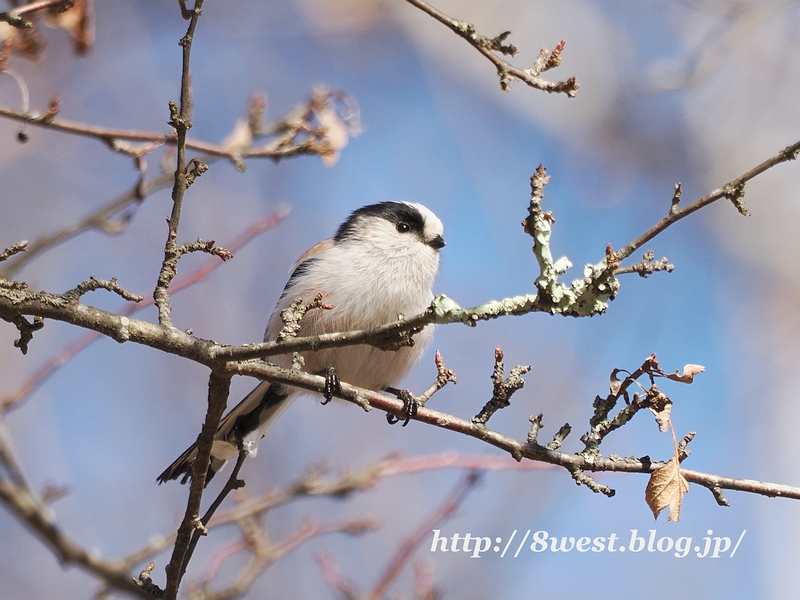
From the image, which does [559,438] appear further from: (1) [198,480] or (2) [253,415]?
(2) [253,415]

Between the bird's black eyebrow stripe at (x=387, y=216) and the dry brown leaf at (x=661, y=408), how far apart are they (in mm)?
1606

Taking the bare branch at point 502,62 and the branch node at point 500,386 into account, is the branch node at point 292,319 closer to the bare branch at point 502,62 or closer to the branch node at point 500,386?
the branch node at point 500,386

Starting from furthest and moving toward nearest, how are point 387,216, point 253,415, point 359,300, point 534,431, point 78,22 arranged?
point 387,216, point 253,415, point 359,300, point 78,22, point 534,431

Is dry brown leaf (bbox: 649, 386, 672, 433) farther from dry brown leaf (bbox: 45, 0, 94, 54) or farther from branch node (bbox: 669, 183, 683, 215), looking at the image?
dry brown leaf (bbox: 45, 0, 94, 54)

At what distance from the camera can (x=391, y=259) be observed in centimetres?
286

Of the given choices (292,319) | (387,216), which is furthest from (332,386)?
(387,216)

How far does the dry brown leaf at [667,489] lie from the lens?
1.62 m

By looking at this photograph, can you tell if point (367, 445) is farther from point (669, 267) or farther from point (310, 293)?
point (669, 267)

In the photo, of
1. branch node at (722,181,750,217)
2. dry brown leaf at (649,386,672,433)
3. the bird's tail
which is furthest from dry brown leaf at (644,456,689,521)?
the bird's tail

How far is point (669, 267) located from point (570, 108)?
4.96 meters

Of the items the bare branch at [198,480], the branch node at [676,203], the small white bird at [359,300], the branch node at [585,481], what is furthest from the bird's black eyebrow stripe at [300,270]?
the branch node at [676,203]

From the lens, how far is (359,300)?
2.67m

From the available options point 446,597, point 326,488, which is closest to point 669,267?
point 326,488

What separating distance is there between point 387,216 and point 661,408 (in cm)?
177
